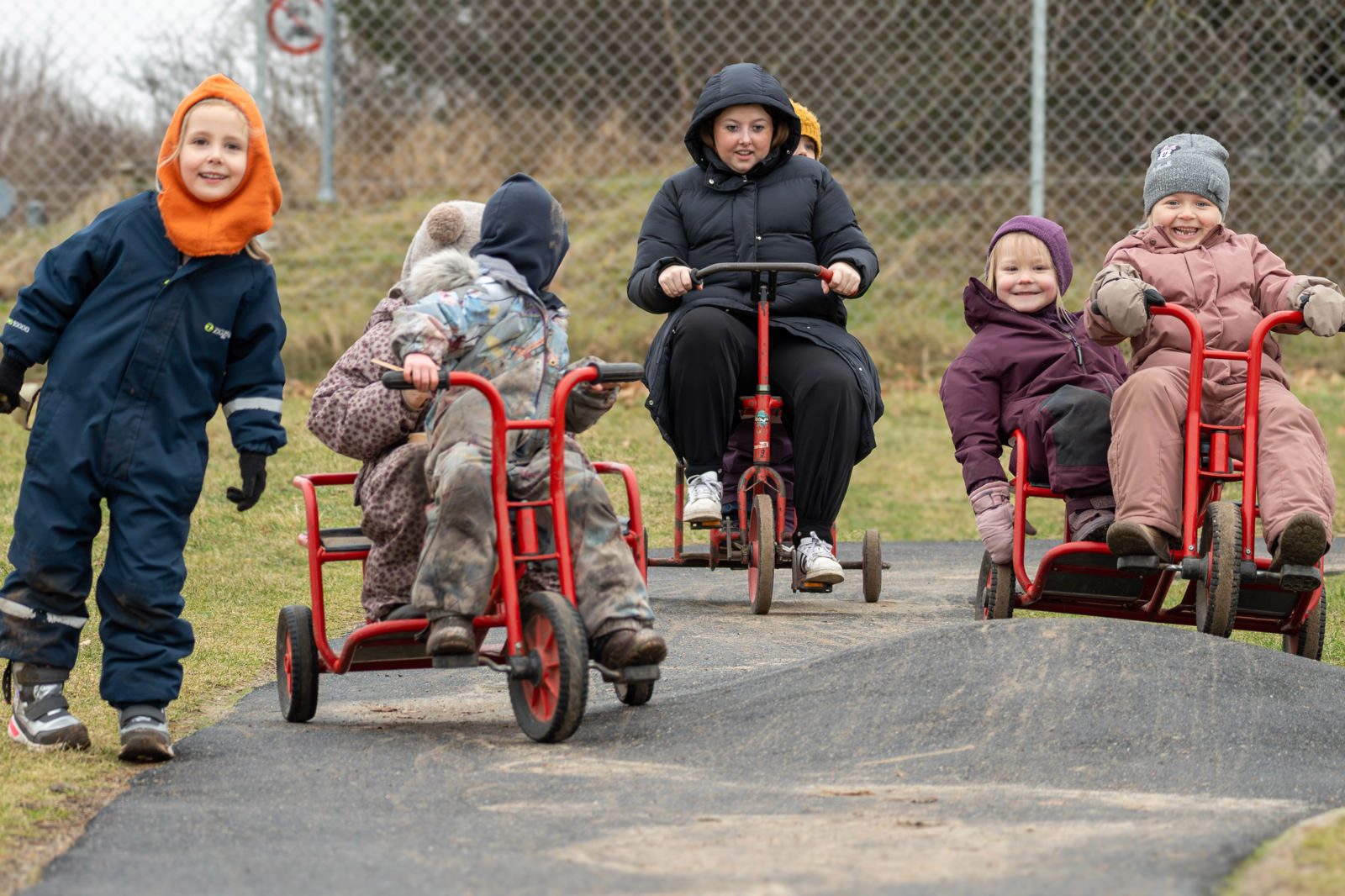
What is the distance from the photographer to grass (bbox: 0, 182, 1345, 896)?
460 cm

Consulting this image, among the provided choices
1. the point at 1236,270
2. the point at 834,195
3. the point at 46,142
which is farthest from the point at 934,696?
the point at 46,142

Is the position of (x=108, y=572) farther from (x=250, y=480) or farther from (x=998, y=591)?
(x=998, y=591)

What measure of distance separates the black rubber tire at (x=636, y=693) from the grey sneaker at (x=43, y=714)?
129 centimetres

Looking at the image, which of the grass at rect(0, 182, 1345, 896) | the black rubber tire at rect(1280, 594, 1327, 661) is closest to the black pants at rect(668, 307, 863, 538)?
the grass at rect(0, 182, 1345, 896)

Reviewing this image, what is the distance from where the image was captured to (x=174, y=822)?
128 inches

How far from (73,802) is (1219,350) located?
10.8 feet

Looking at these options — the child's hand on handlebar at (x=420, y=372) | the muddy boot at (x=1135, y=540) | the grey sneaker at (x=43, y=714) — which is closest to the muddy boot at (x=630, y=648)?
the child's hand on handlebar at (x=420, y=372)

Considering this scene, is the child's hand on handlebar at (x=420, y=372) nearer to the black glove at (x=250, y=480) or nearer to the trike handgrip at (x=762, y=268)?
the black glove at (x=250, y=480)

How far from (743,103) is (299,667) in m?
2.85

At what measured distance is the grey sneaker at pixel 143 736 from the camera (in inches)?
149

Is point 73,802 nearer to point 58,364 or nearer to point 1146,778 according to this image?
point 58,364

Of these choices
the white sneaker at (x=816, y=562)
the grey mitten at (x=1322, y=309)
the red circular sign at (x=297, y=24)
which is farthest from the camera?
the red circular sign at (x=297, y=24)

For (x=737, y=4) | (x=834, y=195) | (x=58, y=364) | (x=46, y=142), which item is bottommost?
(x=58, y=364)

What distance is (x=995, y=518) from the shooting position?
5.27 metres
